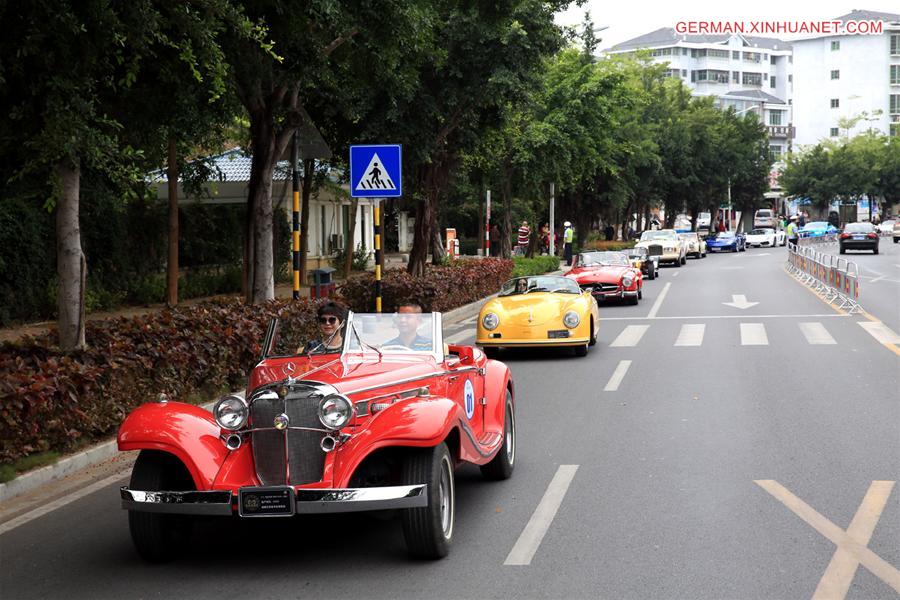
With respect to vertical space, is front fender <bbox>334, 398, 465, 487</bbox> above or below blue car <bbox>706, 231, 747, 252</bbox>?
below

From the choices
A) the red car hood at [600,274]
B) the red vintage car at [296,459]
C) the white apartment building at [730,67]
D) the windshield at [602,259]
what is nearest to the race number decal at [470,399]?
the red vintage car at [296,459]

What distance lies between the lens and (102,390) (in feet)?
31.9

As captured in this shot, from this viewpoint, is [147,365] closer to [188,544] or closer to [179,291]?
[188,544]

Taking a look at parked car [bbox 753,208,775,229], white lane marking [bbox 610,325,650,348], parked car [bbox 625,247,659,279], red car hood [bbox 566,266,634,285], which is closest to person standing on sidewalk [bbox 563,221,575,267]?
parked car [bbox 625,247,659,279]

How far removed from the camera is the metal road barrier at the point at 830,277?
81.1 feet

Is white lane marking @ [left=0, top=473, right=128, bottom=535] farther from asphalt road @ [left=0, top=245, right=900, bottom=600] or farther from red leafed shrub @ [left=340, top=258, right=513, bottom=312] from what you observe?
red leafed shrub @ [left=340, top=258, right=513, bottom=312]

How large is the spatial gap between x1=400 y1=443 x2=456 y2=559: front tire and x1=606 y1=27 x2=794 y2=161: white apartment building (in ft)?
477

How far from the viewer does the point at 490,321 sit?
651 inches

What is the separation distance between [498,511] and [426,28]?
35.9ft

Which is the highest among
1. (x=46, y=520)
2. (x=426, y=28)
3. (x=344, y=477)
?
(x=426, y=28)

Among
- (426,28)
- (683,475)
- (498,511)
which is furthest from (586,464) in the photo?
(426,28)

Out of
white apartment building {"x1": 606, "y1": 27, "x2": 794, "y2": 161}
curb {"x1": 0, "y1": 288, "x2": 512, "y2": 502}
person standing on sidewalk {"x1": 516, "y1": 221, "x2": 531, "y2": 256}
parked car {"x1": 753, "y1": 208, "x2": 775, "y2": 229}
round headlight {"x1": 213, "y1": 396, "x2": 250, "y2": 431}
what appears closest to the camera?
round headlight {"x1": 213, "y1": 396, "x2": 250, "y2": 431}

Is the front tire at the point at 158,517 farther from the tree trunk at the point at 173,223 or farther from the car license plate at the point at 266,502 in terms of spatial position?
the tree trunk at the point at 173,223

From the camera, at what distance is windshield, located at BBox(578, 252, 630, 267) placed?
2797cm
